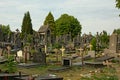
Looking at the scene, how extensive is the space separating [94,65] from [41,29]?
37247 mm

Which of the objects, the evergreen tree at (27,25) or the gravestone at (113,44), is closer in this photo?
the gravestone at (113,44)

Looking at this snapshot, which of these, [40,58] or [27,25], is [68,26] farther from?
[40,58]

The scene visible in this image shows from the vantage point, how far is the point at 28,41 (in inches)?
1593

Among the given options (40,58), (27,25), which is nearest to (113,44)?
(40,58)

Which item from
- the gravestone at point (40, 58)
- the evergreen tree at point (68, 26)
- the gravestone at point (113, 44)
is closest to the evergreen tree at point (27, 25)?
the evergreen tree at point (68, 26)

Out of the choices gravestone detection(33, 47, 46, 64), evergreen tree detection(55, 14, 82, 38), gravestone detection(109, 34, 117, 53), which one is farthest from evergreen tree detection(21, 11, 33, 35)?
gravestone detection(33, 47, 46, 64)

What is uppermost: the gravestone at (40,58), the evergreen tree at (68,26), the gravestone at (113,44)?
the evergreen tree at (68,26)

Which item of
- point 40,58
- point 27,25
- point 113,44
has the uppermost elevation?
point 27,25

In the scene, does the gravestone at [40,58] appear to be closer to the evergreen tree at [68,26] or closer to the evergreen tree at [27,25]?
the evergreen tree at [27,25]

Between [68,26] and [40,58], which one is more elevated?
[68,26]

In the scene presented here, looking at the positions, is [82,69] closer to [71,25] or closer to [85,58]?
[85,58]

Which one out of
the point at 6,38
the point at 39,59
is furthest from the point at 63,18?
the point at 39,59

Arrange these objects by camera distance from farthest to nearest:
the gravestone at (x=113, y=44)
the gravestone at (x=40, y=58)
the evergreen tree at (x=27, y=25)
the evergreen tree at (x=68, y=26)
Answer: the evergreen tree at (x=68, y=26), the evergreen tree at (x=27, y=25), the gravestone at (x=113, y=44), the gravestone at (x=40, y=58)

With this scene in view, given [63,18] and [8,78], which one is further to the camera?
[63,18]
